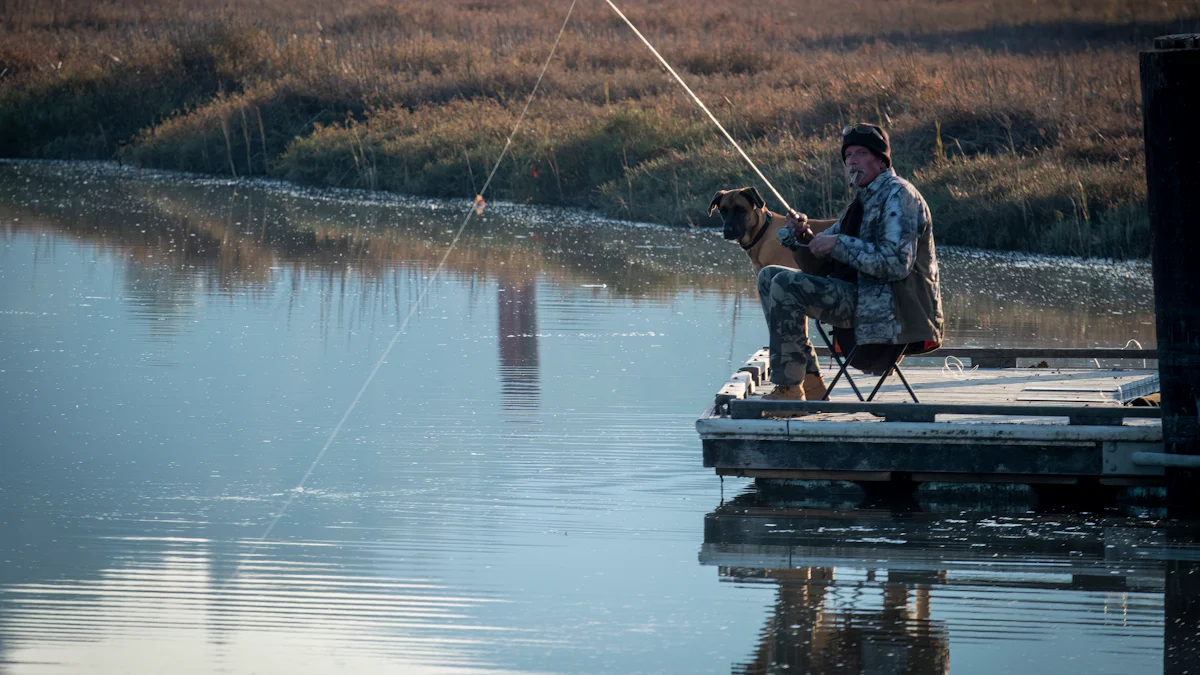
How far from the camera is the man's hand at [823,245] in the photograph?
6.30 metres

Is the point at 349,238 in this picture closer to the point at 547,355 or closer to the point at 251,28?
the point at 547,355

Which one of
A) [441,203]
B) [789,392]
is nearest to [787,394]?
[789,392]

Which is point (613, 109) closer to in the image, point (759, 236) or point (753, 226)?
point (753, 226)

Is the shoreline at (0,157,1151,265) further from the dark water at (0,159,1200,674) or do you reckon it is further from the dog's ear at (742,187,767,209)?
the dog's ear at (742,187,767,209)

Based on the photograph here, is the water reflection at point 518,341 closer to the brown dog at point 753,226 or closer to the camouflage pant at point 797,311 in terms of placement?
the brown dog at point 753,226

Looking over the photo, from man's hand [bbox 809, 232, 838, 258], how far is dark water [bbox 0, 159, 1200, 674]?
0.98 m

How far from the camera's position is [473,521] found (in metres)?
6.03

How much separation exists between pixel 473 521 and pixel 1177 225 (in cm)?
279

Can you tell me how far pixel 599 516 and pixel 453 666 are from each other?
169cm

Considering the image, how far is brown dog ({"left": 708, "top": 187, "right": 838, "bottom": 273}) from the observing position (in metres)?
8.43

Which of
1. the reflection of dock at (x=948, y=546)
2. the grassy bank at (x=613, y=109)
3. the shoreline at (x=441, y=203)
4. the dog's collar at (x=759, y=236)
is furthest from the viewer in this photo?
the grassy bank at (x=613, y=109)

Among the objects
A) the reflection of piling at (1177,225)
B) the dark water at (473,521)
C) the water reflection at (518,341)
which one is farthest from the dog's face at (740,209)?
the reflection of piling at (1177,225)

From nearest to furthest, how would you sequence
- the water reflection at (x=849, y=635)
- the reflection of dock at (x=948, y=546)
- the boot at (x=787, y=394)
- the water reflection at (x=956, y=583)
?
the water reflection at (x=849, y=635)
the water reflection at (x=956, y=583)
the reflection of dock at (x=948, y=546)
the boot at (x=787, y=394)

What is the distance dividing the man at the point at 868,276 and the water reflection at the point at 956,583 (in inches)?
26.1
